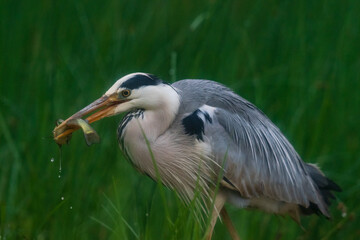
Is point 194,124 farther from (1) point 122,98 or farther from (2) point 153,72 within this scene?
(2) point 153,72

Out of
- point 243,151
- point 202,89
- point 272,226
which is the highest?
point 202,89

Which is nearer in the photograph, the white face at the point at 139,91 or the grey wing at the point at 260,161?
the white face at the point at 139,91

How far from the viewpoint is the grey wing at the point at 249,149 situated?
4.14 meters

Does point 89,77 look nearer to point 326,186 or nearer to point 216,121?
point 216,121

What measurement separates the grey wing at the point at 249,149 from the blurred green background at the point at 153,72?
0.82 feet

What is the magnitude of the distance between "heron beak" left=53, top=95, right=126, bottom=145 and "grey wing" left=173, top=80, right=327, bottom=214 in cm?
48

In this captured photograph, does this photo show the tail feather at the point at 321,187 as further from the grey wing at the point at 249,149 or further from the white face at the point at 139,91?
the white face at the point at 139,91

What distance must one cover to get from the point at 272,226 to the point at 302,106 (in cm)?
85

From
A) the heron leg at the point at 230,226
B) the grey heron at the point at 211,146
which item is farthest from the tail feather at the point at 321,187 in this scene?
the heron leg at the point at 230,226

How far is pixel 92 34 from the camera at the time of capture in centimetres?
546

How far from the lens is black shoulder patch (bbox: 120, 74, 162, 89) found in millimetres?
3740

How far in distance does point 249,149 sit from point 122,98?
919 mm

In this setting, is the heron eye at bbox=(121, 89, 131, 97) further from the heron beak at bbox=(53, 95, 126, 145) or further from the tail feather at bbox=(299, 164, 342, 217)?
the tail feather at bbox=(299, 164, 342, 217)

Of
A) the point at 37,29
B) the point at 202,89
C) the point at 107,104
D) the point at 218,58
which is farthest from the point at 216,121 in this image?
the point at 37,29
